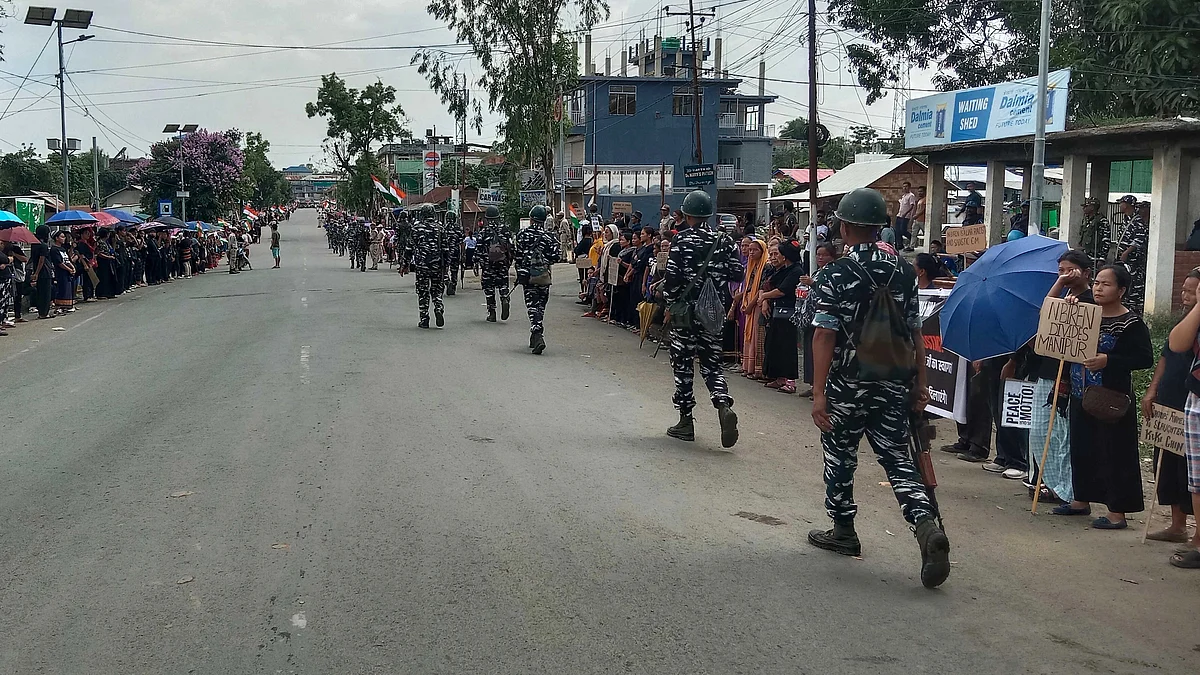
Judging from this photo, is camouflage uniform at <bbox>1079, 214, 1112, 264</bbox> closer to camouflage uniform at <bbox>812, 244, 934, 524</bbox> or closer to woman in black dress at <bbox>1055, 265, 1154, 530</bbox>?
woman in black dress at <bbox>1055, 265, 1154, 530</bbox>

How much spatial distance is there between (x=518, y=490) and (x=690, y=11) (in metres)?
31.3

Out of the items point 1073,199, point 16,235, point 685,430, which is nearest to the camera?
point 685,430

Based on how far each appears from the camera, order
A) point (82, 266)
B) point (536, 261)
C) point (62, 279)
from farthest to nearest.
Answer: point (82, 266), point (62, 279), point (536, 261)

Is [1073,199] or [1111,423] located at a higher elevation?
[1073,199]

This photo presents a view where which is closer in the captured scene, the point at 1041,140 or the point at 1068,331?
the point at 1068,331

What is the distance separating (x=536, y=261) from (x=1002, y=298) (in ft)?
28.6

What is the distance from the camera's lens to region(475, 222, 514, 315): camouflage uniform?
58.0ft

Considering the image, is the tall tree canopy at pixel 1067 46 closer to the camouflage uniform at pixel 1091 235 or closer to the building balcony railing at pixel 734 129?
the camouflage uniform at pixel 1091 235

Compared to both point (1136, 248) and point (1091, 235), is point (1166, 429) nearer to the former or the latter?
point (1136, 248)

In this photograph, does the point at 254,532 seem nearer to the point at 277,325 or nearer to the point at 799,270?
the point at 799,270

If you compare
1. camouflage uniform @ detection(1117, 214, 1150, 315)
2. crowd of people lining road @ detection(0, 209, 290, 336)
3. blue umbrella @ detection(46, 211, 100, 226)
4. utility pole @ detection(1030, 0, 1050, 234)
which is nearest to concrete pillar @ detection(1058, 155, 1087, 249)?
camouflage uniform @ detection(1117, 214, 1150, 315)

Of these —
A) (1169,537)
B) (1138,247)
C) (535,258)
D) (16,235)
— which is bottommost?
(1169,537)

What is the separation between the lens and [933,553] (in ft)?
17.4

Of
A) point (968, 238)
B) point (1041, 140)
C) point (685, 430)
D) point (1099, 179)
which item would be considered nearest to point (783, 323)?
point (968, 238)
